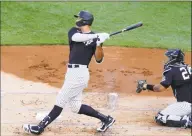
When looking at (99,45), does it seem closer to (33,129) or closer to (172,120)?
(33,129)

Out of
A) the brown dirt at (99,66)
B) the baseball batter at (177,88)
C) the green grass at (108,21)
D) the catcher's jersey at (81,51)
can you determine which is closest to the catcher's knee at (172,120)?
the baseball batter at (177,88)

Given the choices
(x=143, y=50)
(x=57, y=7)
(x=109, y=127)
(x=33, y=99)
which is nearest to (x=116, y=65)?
(x=143, y=50)

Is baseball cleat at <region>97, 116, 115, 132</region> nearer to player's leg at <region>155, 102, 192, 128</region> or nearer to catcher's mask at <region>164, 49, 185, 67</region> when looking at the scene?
player's leg at <region>155, 102, 192, 128</region>

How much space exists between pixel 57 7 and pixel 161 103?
22.3 ft

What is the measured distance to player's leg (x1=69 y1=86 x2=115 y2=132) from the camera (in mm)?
8438

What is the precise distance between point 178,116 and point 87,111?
1.52 m

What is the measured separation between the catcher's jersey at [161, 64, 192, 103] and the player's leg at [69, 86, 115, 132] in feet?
3.45

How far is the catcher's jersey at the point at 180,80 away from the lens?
875 centimetres

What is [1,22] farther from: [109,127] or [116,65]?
[109,127]

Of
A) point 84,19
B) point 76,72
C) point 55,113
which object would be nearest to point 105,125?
point 55,113

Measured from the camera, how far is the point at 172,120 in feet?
29.1

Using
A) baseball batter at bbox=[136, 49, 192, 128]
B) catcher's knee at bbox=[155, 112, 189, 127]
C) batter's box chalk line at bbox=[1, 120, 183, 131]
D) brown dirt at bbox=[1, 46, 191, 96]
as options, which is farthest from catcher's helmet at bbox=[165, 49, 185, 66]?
brown dirt at bbox=[1, 46, 191, 96]

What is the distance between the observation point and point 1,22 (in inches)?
590

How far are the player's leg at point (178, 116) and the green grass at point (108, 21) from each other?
501cm
